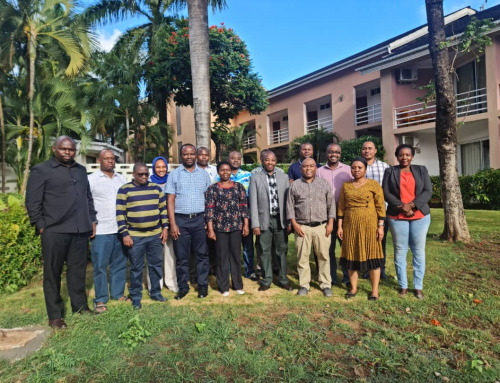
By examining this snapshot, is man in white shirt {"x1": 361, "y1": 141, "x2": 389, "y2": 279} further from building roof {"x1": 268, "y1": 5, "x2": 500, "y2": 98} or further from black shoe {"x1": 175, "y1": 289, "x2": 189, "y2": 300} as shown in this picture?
building roof {"x1": 268, "y1": 5, "x2": 500, "y2": 98}

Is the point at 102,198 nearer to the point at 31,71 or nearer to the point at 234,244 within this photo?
the point at 234,244

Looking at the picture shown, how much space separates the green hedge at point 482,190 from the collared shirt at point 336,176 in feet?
27.1

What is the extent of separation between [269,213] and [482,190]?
11014 millimetres

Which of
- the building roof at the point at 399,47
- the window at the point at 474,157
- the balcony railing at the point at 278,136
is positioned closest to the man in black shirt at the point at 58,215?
the building roof at the point at 399,47

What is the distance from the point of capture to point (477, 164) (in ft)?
47.9

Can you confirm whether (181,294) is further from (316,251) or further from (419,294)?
(419,294)

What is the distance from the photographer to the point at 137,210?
4.25 metres

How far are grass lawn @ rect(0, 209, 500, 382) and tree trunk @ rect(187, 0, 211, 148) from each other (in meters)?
3.56

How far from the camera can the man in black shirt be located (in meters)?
3.65

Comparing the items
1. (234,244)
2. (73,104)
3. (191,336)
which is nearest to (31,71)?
(73,104)

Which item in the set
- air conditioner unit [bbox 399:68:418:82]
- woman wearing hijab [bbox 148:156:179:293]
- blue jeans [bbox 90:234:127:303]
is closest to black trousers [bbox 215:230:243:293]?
woman wearing hijab [bbox 148:156:179:293]

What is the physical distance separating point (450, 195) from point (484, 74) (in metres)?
9.88

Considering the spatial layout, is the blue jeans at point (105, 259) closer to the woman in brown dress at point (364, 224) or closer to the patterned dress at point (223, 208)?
the patterned dress at point (223, 208)

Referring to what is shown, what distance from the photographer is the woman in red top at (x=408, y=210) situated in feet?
13.9
